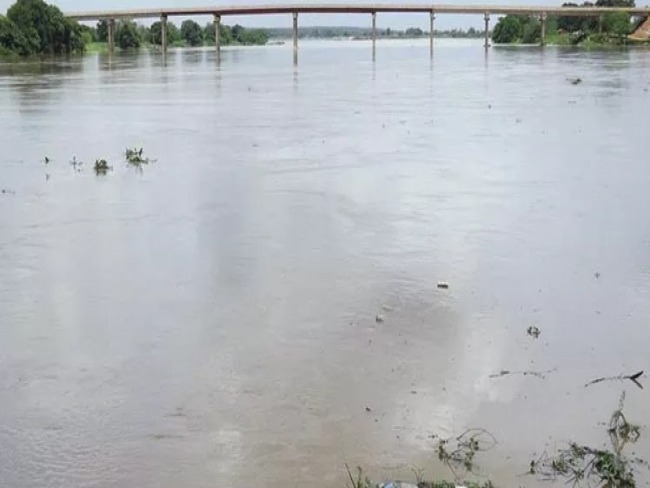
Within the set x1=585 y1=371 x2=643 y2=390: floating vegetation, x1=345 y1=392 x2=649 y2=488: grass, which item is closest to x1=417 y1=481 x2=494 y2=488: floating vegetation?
x1=345 y1=392 x2=649 y2=488: grass

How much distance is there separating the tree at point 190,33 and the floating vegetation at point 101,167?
456 ft

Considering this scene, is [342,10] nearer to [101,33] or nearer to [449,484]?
[101,33]

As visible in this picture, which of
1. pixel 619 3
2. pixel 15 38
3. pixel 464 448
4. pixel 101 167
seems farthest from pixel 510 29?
pixel 464 448

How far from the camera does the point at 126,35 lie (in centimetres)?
11656

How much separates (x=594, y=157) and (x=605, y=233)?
19.9 ft

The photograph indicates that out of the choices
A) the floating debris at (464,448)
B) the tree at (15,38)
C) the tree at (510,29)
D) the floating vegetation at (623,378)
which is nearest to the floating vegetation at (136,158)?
the floating vegetation at (623,378)

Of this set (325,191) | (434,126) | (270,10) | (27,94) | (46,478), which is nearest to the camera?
(46,478)

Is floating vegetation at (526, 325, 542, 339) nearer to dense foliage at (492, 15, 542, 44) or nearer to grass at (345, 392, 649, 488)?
grass at (345, 392, 649, 488)

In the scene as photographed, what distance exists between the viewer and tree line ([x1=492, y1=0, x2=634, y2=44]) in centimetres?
10180

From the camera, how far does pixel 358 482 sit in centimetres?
464

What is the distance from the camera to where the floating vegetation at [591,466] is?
15.8 feet

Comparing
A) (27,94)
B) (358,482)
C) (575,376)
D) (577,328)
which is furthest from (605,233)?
(27,94)

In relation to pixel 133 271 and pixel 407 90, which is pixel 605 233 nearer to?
pixel 133 271

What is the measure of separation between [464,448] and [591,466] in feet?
2.43
